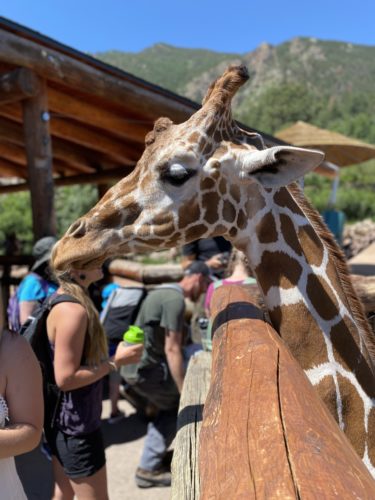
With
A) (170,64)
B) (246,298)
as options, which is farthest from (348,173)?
(170,64)

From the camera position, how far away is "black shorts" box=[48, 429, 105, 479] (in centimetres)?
244

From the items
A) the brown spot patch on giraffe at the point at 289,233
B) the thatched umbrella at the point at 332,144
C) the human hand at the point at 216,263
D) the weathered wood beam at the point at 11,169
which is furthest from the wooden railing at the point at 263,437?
the weathered wood beam at the point at 11,169

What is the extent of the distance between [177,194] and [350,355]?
1003 millimetres

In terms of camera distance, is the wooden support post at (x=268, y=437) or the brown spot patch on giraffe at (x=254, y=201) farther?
the brown spot patch on giraffe at (x=254, y=201)

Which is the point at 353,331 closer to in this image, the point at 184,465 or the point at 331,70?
the point at 184,465

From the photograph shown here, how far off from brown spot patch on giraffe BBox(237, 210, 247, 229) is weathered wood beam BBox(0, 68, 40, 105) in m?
2.85

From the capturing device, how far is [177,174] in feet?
6.00

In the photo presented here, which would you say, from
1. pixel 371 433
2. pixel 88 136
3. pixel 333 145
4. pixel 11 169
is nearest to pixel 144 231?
pixel 371 433

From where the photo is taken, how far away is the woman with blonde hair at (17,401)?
1.62m

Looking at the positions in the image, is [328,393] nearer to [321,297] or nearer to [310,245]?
[321,297]

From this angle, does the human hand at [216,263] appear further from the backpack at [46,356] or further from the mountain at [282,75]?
the mountain at [282,75]

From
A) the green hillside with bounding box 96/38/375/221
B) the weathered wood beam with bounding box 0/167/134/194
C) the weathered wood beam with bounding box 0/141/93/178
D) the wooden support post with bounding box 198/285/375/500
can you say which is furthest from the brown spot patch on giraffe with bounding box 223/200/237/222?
the green hillside with bounding box 96/38/375/221

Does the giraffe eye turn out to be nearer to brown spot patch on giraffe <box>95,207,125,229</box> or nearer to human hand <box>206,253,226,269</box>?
brown spot patch on giraffe <box>95,207,125,229</box>

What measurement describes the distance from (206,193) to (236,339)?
664 millimetres
